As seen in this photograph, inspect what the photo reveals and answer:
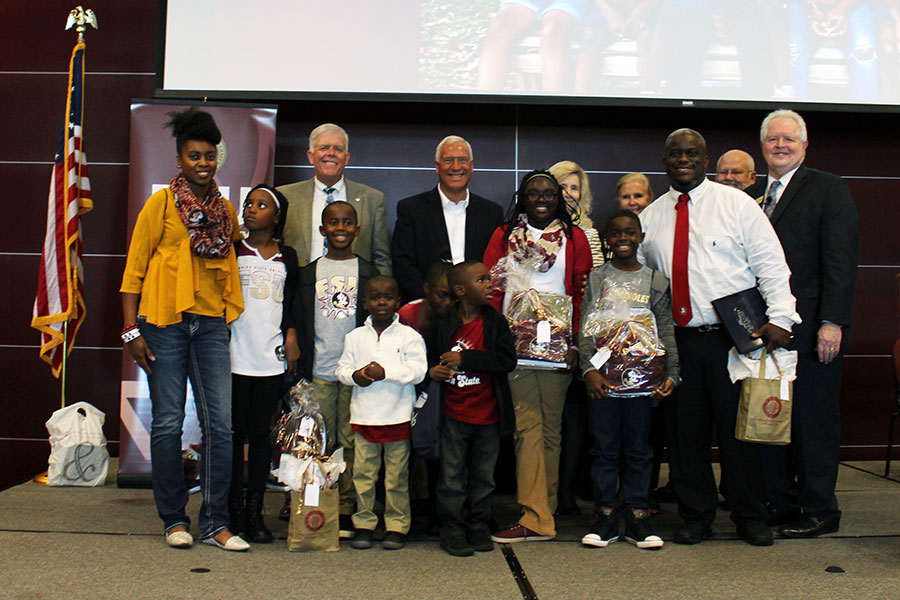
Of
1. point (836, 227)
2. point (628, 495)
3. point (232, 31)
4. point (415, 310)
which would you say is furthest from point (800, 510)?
point (232, 31)

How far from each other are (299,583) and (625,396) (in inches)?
57.0

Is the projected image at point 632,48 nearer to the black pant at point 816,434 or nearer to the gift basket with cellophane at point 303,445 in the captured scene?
the black pant at point 816,434

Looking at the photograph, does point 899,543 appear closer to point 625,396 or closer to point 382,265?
point 625,396

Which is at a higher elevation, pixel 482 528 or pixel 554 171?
pixel 554 171

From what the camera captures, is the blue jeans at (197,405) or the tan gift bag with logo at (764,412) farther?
the tan gift bag with logo at (764,412)

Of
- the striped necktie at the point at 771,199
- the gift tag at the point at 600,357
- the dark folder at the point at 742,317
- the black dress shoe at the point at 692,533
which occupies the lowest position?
the black dress shoe at the point at 692,533

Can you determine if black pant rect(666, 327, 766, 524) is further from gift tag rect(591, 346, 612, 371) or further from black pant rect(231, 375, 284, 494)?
black pant rect(231, 375, 284, 494)

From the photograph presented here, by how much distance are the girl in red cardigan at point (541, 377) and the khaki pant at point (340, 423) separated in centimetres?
68

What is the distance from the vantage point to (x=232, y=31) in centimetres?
486

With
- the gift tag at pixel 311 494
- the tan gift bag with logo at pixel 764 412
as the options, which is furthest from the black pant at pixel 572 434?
the gift tag at pixel 311 494

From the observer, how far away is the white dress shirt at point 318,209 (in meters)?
3.94

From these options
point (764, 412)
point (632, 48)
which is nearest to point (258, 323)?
point (764, 412)

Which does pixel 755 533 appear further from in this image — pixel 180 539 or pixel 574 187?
pixel 180 539

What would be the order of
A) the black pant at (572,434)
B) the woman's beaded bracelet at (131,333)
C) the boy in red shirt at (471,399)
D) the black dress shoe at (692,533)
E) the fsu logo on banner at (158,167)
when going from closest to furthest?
the woman's beaded bracelet at (131,333) < the boy in red shirt at (471,399) < the black dress shoe at (692,533) < the black pant at (572,434) < the fsu logo on banner at (158,167)
